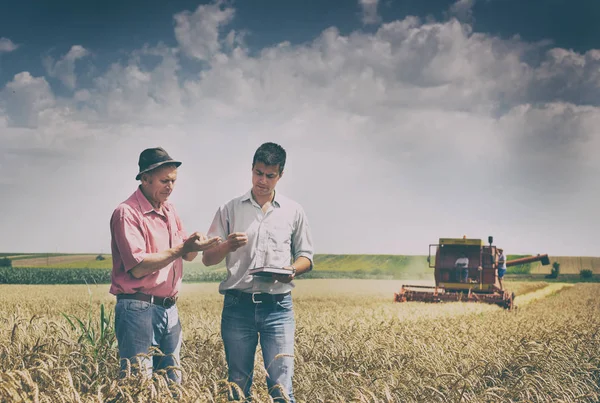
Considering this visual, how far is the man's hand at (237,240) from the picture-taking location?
449cm

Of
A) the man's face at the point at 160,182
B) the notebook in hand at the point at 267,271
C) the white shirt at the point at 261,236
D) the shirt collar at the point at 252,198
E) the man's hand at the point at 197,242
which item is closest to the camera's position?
the man's hand at the point at 197,242

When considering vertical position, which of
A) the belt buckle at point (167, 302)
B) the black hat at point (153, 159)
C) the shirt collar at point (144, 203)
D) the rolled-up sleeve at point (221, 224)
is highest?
the black hat at point (153, 159)

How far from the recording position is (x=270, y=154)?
464cm

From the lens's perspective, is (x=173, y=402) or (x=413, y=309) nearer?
(x=173, y=402)

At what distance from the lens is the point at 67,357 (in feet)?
20.1

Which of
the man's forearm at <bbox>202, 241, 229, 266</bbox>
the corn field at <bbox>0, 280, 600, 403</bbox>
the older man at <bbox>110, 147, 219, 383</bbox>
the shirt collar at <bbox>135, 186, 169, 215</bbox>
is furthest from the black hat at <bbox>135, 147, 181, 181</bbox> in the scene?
the corn field at <bbox>0, 280, 600, 403</bbox>

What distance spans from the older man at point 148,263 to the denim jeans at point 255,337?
45 centimetres

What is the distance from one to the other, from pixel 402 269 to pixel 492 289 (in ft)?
248

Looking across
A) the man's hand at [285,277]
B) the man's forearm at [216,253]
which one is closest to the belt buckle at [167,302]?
the man's forearm at [216,253]

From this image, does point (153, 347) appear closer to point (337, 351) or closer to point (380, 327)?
point (337, 351)

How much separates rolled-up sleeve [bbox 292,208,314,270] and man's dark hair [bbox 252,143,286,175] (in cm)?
52

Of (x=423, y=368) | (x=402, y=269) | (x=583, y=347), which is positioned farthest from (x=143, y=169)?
(x=402, y=269)

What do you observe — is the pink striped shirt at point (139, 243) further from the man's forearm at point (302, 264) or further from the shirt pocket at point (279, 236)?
the man's forearm at point (302, 264)

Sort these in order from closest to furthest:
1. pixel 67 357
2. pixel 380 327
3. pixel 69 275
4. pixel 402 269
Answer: pixel 67 357
pixel 380 327
pixel 69 275
pixel 402 269
